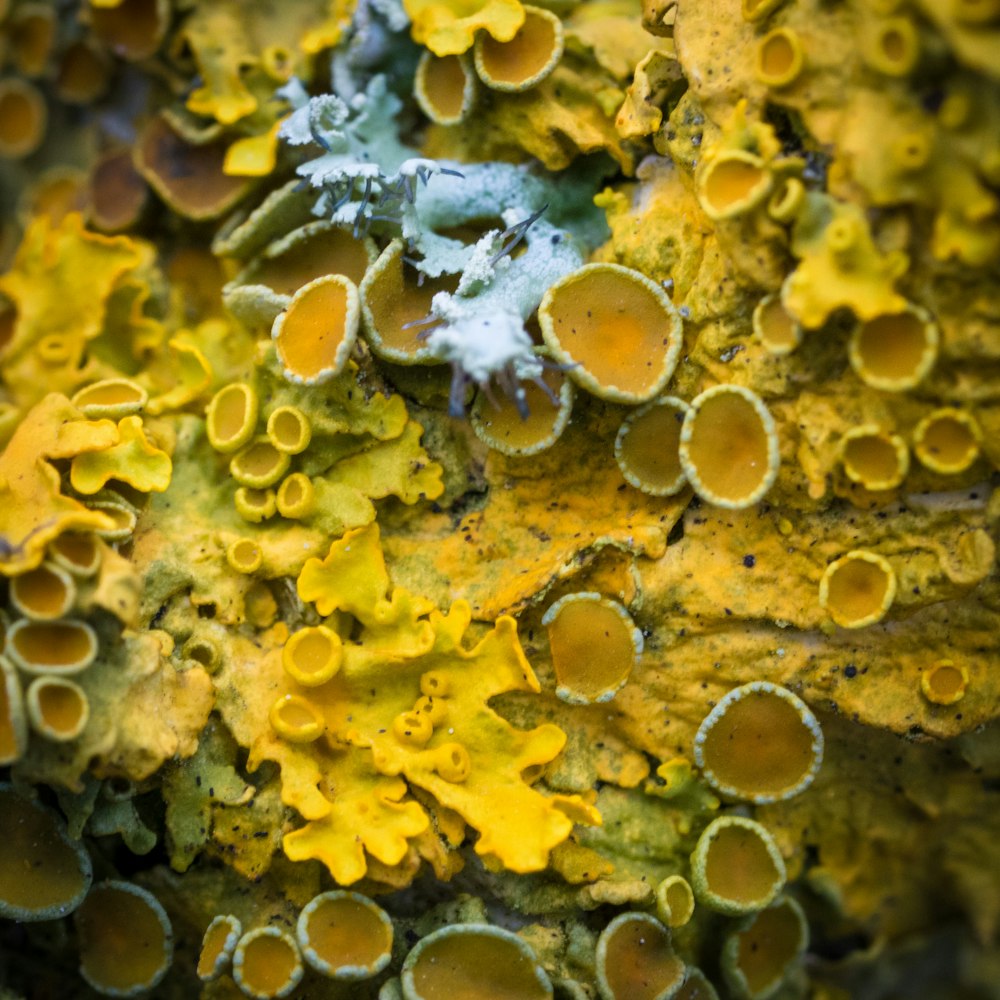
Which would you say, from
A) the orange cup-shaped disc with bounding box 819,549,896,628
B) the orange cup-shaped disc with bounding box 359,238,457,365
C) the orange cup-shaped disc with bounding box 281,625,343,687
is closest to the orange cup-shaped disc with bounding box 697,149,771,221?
the orange cup-shaped disc with bounding box 359,238,457,365

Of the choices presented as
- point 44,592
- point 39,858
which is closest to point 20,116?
point 44,592

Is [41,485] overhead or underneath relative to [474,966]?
overhead

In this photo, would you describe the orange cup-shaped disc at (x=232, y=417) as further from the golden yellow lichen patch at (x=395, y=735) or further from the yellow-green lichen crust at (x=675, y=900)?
the yellow-green lichen crust at (x=675, y=900)

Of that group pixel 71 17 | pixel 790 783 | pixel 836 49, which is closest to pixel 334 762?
pixel 790 783

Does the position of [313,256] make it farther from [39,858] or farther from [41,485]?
[39,858]

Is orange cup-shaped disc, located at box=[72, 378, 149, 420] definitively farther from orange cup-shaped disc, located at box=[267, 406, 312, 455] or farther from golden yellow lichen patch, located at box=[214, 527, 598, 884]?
golden yellow lichen patch, located at box=[214, 527, 598, 884]
